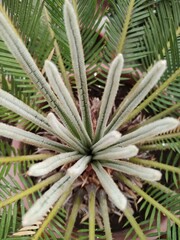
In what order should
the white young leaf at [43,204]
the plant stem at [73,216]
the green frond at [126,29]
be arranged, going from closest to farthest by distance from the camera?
the white young leaf at [43,204], the plant stem at [73,216], the green frond at [126,29]

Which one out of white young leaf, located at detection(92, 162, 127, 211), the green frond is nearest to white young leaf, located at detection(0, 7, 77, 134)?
white young leaf, located at detection(92, 162, 127, 211)

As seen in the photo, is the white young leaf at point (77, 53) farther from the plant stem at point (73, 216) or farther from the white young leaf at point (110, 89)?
the plant stem at point (73, 216)

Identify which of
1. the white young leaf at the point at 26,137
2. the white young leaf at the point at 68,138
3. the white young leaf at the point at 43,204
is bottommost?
the white young leaf at the point at 43,204

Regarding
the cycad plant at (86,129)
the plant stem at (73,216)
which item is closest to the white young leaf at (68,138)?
the cycad plant at (86,129)

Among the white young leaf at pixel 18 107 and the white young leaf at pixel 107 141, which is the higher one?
the white young leaf at pixel 18 107

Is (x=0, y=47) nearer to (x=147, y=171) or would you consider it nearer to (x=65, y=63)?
(x=65, y=63)

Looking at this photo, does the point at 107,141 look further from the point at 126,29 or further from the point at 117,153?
the point at 126,29

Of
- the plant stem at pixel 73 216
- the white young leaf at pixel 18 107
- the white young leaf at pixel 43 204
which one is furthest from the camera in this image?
the plant stem at pixel 73 216

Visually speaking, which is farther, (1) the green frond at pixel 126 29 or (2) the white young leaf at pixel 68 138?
(1) the green frond at pixel 126 29

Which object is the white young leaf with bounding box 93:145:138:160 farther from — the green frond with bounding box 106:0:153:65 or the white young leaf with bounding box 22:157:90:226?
the green frond with bounding box 106:0:153:65
